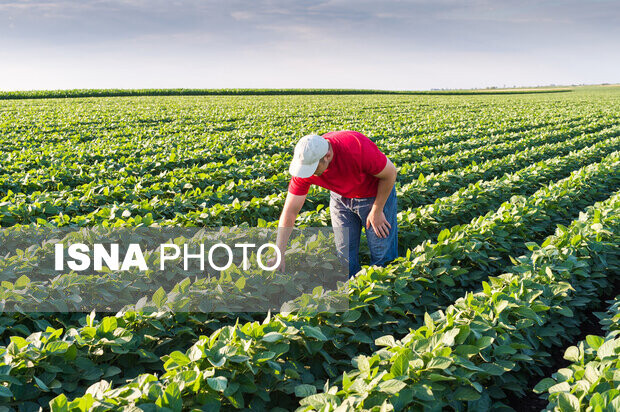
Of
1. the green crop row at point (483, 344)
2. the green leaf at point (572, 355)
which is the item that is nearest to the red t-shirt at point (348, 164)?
the green crop row at point (483, 344)

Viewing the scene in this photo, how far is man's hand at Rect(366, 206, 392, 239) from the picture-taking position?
414cm

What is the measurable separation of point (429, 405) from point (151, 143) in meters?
13.1

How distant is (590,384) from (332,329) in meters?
1.57

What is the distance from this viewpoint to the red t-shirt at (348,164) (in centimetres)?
367

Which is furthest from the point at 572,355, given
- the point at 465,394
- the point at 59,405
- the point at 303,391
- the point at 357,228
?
the point at 59,405

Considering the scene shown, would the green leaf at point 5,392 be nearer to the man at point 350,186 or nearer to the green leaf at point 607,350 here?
the man at point 350,186

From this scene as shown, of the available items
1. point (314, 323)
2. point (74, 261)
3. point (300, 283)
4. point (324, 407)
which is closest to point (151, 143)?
point (74, 261)

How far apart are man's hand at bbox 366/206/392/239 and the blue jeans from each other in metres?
0.08

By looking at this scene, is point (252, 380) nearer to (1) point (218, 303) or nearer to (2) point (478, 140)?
(1) point (218, 303)

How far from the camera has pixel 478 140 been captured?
50.6ft

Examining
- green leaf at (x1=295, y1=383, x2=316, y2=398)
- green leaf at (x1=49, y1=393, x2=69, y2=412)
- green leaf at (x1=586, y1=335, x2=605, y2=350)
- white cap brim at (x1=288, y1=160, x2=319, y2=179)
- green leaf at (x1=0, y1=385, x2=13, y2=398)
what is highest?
white cap brim at (x1=288, y1=160, x2=319, y2=179)

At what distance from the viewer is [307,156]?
3.28 metres

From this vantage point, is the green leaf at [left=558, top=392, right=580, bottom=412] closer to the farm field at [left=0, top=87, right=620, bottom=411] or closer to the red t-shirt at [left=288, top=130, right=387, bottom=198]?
the farm field at [left=0, top=87, right=620, bottom=411]

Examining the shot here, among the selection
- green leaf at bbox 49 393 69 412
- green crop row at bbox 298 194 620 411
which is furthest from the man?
green leaf at bbox 49 393 69 412
